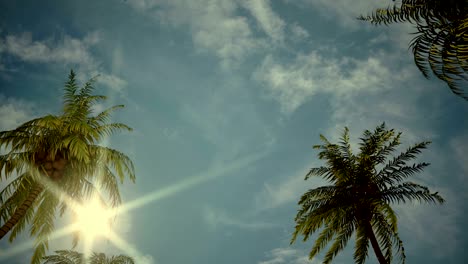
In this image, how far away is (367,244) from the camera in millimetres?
15148

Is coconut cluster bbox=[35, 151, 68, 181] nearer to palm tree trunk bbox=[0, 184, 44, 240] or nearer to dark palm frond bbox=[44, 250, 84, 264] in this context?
palm tree trunk bbox=[0, 184, 44, 240]

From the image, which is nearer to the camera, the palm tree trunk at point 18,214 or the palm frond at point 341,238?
the palm tree trunk at point 18,214

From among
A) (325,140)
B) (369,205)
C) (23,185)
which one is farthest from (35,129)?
(369,205)

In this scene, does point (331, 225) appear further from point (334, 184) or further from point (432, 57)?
point (432, 57)

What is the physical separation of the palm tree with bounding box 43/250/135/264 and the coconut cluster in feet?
47.4

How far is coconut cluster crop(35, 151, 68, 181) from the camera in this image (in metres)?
10.5

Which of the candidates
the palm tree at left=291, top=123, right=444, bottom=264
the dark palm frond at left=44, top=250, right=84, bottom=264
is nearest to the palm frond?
the palm tree at left=291, top=123, right=444, bottom=264

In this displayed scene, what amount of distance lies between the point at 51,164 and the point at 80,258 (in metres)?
16.5

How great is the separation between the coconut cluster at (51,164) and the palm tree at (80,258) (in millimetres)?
14457

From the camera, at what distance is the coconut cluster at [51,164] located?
10533 mm

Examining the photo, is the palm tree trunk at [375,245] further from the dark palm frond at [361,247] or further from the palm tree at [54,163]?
the palm tree at [54,163]

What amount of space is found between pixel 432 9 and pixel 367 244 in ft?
41.7

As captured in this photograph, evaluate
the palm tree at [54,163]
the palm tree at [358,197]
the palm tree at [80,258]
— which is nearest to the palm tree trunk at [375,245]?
the palm tree at [358,197]

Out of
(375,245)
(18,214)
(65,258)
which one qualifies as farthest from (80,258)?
(375,245)
